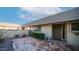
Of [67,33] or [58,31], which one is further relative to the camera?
[58,31]

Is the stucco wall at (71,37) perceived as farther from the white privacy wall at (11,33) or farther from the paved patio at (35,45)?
the white privacy wall at (11,33)

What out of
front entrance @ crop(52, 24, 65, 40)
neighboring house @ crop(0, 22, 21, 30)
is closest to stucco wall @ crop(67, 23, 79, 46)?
front entrance @ crop(52, 24, 65, 40)

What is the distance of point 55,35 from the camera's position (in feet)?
18.6

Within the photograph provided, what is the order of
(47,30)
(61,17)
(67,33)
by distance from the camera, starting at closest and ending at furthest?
(61,17) < (67,33) < (47,30)

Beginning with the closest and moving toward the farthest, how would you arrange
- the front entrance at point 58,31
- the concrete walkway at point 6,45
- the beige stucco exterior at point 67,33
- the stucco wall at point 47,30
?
the concrete walkway at point 6,45
the beige stucco exterior at point 67,33
the stucco wall at point 47,30
the front entrance at point 58,31

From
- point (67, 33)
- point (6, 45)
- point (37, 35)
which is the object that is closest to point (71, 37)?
point (67, 33)

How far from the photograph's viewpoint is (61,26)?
18.3 ft

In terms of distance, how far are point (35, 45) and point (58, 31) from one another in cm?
138

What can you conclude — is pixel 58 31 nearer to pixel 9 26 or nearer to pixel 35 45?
pixel 35 45

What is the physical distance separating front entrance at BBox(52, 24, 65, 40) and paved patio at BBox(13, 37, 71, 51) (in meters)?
0.53

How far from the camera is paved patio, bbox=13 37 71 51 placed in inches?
193

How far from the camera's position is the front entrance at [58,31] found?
18.1 ft

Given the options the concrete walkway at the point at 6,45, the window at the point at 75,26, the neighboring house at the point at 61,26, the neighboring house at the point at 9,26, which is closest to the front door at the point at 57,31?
the neighboring house at the point at 61,26
